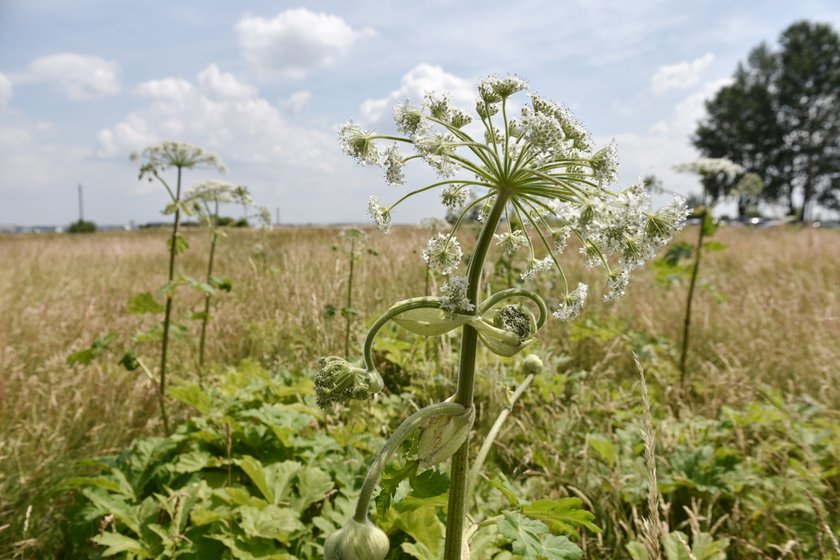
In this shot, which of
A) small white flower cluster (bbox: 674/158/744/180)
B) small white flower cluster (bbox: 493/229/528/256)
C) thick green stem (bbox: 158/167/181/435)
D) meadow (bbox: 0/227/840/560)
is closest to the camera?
small white flower cluster (bbox: 493/229/528/256)

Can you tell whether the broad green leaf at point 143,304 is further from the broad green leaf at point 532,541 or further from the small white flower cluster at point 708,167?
the small white flower cluster at point 708,167

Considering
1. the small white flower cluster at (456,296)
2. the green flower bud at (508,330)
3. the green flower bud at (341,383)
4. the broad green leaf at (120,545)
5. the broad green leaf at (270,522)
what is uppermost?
the small white flower cluster at (456,296)

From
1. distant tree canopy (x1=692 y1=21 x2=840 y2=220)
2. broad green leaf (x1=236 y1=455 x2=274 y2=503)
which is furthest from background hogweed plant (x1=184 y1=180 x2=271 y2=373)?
distant tree canopy (x1=692 y1=21 x2=840 y2=220)

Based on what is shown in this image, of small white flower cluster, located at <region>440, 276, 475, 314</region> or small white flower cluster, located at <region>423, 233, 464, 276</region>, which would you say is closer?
small white flower cluster, located at <region>440, 276, 475, 314</region>

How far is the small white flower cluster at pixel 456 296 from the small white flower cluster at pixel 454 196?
0.43 meters

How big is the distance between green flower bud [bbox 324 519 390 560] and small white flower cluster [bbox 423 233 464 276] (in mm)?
582

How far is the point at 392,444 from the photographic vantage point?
3.19 feet

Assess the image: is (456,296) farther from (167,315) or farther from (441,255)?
(167,315)

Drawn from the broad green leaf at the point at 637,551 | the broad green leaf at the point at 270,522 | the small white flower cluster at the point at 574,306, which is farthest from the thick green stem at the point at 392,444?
the broad green leaf at the point at 637,551

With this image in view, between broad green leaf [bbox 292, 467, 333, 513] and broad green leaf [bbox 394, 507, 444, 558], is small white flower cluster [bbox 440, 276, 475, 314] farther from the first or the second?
broad green leaf [bbox 292, 467, 333, 513]

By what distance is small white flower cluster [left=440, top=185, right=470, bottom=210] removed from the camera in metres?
1.40

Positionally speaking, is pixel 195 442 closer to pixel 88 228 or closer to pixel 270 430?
pixel 270 430

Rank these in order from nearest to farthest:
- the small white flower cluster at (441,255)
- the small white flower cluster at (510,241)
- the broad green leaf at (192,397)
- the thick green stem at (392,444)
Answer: the thick green stem at (392,444) < the small white flower cluster at (441,255) < the small white flower cluster at (510,241) < the broad green leaf at (192,397)

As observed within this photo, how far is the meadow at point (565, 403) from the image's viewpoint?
2.37 meters
